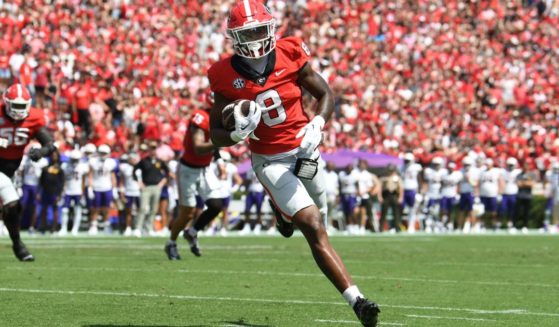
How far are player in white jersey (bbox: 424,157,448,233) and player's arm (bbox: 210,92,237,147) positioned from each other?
68.4 feet

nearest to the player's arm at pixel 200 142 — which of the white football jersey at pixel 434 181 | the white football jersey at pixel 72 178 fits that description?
the white football jersey at pixel 72 178

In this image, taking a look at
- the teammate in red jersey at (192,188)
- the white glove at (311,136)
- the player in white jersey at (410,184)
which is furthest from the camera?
the player in white jersey at (410,184)

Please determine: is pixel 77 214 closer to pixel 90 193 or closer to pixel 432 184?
pixel 90 193

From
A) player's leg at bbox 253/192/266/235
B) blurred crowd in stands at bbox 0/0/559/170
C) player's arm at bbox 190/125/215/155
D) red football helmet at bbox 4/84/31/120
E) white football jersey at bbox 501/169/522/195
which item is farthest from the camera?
white football jersey at bbox 501/169/522/195

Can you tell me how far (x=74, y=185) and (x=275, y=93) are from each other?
16.3 m

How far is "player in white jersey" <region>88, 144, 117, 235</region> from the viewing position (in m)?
23.5

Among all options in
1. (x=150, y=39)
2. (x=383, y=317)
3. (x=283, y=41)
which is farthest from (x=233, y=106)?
(x=150, y=39)

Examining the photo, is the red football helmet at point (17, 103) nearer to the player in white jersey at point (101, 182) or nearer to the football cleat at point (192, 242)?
the football cleat at point (192, 242)

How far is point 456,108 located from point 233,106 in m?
27.1

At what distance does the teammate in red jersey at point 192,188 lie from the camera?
540 inches

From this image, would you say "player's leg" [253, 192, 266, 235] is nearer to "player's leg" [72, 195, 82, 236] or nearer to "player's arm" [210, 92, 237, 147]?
"player's leg" [72, 195, 82, 236]

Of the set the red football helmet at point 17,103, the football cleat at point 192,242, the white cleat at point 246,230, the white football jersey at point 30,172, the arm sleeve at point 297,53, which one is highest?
the arm sleeve at point 297,53

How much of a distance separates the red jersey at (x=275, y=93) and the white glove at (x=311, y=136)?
36 cm

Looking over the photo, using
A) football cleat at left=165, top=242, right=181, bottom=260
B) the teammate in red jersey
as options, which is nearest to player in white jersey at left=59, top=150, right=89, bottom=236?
the teammate in red jersey
